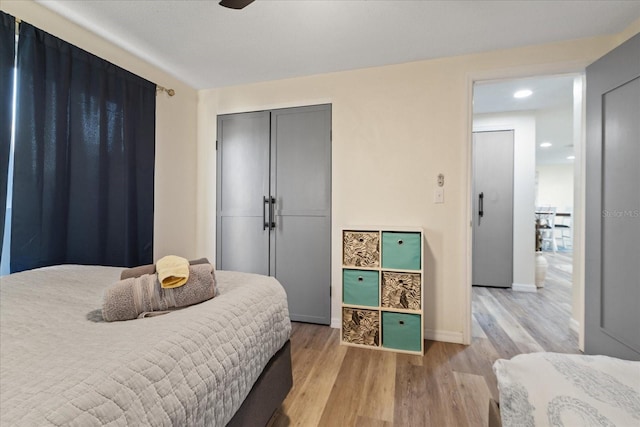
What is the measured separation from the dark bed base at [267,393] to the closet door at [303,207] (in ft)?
4.21

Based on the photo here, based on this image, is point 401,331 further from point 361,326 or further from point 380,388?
point 380,388

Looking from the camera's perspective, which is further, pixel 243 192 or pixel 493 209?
pixel 493 209

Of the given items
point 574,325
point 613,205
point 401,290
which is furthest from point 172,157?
point 574,325

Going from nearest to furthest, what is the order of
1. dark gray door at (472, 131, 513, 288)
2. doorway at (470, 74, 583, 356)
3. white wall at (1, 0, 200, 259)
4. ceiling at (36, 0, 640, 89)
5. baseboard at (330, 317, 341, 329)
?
ceiling at (36, 0, 640, 89), white wall at (1, 0, 200, 259), doorway at (470, 74, 583, 356), baseboard at (330, 317, 341, 329), dark gray door at (472, 131, 513, 288)

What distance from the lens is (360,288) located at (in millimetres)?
2340

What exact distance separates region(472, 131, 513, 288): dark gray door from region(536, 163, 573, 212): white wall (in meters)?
7.33

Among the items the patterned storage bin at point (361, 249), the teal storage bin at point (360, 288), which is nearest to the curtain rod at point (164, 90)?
the patterned storage bin at point (361, 249)

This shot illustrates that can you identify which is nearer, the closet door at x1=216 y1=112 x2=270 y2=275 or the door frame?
the door frame

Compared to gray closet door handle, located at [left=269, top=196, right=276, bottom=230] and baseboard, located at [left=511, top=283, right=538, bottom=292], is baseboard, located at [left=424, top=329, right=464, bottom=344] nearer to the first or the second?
gray closet door handle, located at [left=269, top=196, right=276, bottom=230]

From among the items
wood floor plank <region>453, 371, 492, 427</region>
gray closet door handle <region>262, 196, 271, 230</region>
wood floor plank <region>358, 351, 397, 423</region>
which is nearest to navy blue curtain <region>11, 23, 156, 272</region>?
gray closet door handle <region>262, 196, 271, 230</region>

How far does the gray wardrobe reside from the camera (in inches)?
108

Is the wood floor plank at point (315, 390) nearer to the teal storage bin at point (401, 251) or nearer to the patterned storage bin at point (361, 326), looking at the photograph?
the patterned storage bin at point (361, 326)

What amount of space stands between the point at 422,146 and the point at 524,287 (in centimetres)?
290

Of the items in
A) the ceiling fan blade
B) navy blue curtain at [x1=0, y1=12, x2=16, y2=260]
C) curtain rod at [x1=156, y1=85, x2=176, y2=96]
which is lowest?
navy blue curtain at [x1=0, y1=12, x2=16, y2=260]
